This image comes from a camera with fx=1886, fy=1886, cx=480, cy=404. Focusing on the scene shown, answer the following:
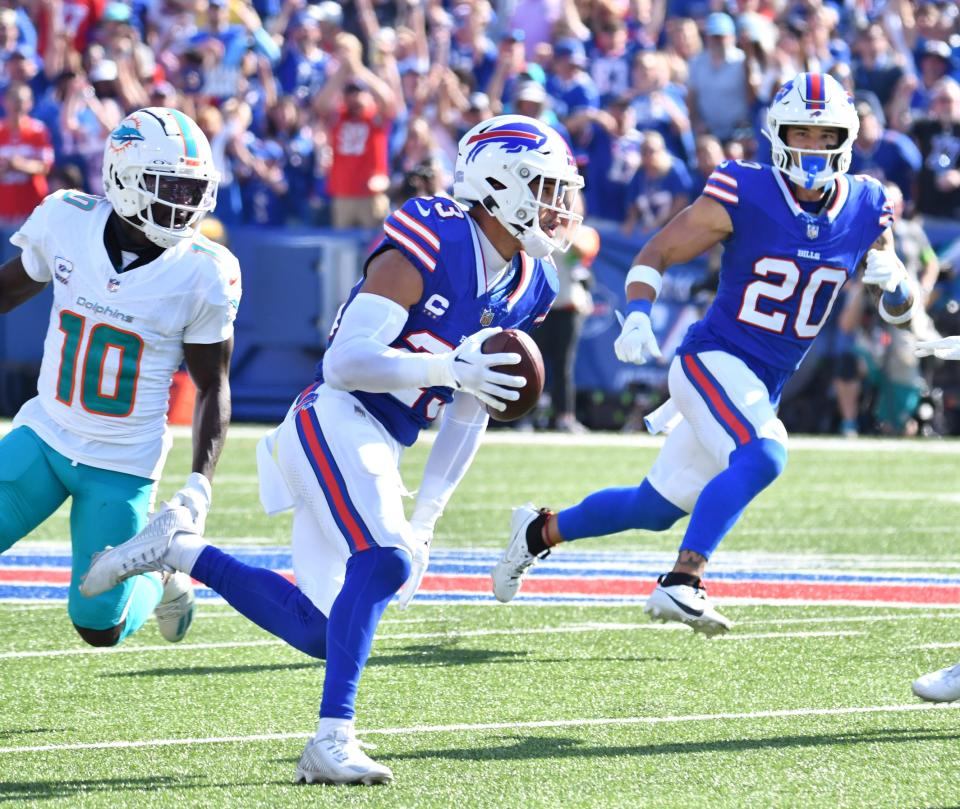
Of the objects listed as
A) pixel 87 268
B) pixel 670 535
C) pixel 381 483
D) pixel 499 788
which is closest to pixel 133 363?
pixel 87 268

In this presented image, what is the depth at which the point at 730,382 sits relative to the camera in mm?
5609

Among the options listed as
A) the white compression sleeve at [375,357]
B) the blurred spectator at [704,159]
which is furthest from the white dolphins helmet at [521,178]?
the blurred spectator at [704,159]

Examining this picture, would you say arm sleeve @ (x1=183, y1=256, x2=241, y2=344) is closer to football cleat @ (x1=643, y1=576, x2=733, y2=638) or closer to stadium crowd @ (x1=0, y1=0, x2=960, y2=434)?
football cleat @ (x1=643, y1=576, x2=733, y2=638)

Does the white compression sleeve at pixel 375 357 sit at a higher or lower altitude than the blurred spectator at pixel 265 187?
higher

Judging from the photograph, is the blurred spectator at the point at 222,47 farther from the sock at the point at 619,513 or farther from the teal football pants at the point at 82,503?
the teal football pants at the point at 82,503

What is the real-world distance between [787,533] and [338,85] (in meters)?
6.08

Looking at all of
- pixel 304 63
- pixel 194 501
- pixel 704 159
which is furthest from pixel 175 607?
pixel 304 63

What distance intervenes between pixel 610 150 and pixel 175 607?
26.6ft

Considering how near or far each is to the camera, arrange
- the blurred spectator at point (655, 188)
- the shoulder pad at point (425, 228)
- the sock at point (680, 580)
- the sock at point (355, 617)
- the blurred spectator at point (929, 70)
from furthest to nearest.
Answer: the blurred spectator at point (929, 70) → the blurred spectator at point (655, 188) → the sock at point (680, 580) → the shoulder pad at point (425, 228) → the sock at point (355, 617)

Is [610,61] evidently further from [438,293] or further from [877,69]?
[438,293]

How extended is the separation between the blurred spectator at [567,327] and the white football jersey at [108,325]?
273 inches

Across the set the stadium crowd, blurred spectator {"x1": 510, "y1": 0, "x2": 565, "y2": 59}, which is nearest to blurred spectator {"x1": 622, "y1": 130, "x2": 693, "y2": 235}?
Answer: the stadium crowd

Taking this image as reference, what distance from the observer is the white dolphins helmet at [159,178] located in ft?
15.6

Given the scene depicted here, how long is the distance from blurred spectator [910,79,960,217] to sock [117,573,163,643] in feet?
27.4
